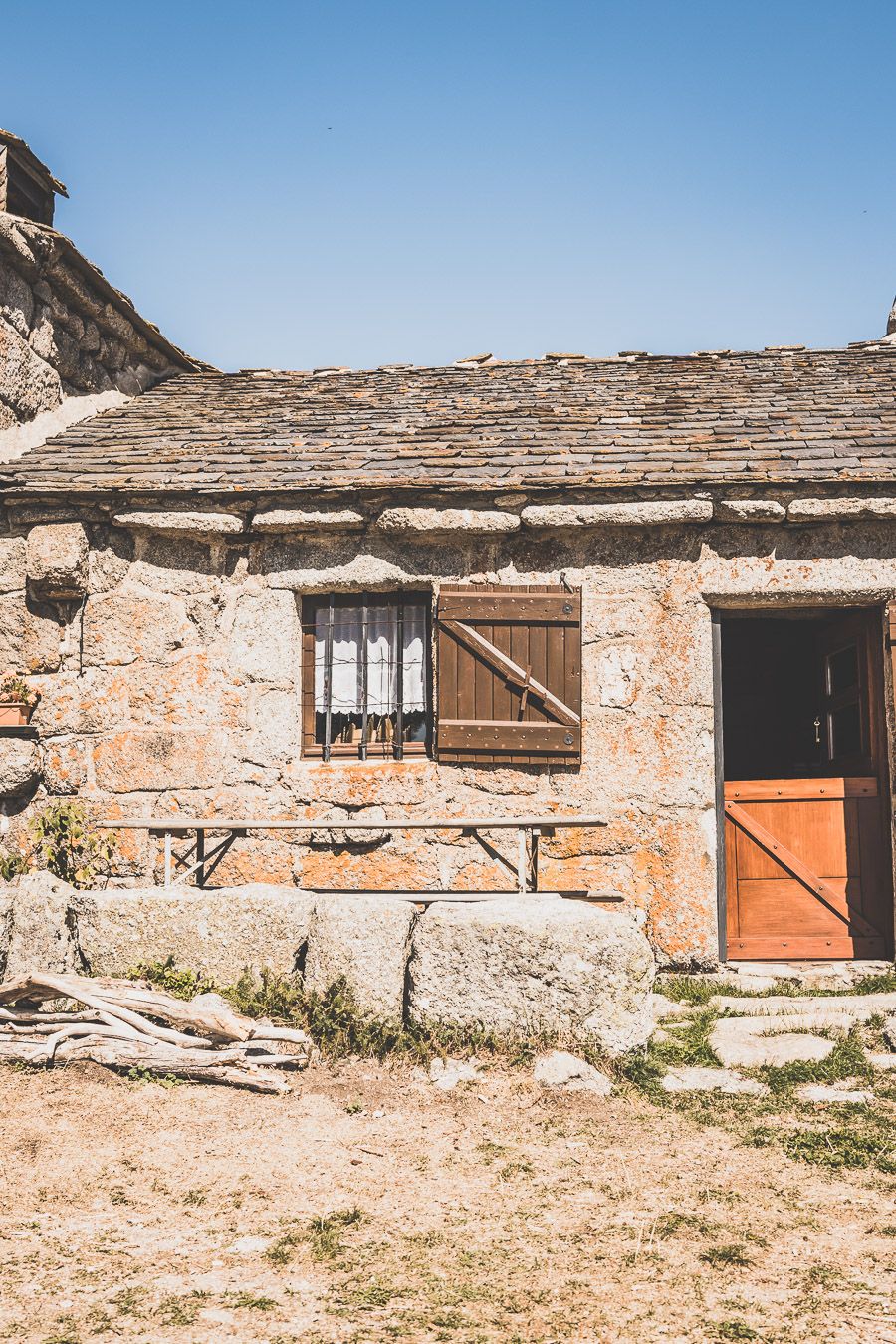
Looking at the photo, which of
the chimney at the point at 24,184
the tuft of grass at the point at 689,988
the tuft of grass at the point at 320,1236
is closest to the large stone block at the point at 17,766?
the chimney at the point at 24,184

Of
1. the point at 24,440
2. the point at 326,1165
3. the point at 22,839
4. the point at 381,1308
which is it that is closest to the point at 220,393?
the point at 24,440

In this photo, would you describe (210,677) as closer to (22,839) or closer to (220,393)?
(22,839)

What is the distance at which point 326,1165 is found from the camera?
394 cm

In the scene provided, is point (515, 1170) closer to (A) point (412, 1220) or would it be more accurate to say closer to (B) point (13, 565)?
(A) point (412, 1220)

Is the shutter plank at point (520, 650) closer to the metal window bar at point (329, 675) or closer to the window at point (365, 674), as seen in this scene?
the window at point (365, 674)

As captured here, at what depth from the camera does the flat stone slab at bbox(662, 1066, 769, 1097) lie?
15.6 feet

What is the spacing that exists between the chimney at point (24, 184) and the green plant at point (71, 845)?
4.55 m

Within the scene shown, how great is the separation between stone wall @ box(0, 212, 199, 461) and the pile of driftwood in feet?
14.8

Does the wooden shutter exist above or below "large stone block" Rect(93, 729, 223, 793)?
above

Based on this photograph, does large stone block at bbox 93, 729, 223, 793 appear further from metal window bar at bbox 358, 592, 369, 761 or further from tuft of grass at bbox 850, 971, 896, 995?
tuft of grass at bbox 850, 971, 896, 995

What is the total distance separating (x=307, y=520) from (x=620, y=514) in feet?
6.83

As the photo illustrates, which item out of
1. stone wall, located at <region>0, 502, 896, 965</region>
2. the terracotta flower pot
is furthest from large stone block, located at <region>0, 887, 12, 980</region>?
the terracotta flower pot

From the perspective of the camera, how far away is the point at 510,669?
7.03 meters

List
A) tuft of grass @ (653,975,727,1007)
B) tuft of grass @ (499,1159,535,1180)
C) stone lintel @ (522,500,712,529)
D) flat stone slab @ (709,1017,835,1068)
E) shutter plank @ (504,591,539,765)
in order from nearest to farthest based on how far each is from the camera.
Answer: tuft of grass @ (499,1159,535,1180) < flat stone slab @ (709,1017,835,1068) < tuft of grass @ (653,975,727,1007) < stone lintel @ (522,500,712,529) < shutter plank @ (504,591,539,765)
